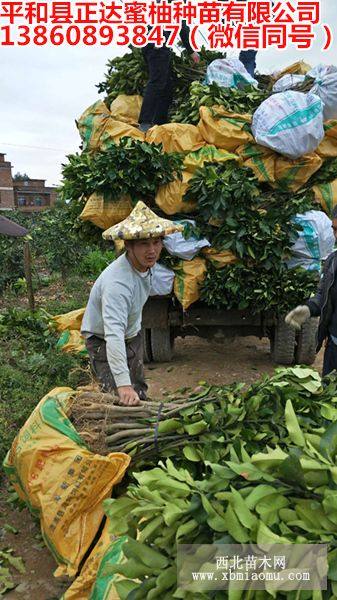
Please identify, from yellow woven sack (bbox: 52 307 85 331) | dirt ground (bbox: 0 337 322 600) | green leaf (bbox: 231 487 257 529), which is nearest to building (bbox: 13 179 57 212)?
yellow woven sack (bbox: 52 307 85 331)

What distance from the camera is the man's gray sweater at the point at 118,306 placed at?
2730 mm

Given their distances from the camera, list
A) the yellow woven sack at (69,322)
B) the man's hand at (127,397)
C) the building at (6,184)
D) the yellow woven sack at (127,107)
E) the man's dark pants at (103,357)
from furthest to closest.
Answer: the building at (6,184) → the yellow woven sack at (69,322) → the yellow woven sack at (127,107) → the man's dark pants at (103,357) → the man's hand at (127,397)

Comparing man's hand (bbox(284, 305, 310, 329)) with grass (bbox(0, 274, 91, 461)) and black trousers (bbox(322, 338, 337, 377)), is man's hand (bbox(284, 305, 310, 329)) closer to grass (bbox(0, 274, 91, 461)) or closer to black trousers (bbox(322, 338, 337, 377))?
black trousers (bbox(322, 338, 337, 377))

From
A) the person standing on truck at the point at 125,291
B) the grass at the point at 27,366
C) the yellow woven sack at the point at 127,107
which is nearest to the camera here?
the person standing on truck at the point at 125,291

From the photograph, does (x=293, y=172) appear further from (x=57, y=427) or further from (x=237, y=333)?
(x=57, y=427)

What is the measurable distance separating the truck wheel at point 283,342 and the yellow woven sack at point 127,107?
245cm

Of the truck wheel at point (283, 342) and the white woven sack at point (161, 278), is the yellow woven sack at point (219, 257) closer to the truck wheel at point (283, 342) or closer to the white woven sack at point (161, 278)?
the white woven sack at point (161, 278)

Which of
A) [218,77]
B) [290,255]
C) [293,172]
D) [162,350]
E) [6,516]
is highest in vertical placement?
[218,77]

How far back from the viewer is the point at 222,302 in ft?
14.3

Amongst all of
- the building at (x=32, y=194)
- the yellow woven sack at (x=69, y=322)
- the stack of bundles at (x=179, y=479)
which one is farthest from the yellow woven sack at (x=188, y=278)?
the building at (x=32, y=194)

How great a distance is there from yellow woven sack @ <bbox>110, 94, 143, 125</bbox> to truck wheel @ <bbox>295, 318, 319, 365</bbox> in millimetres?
2594

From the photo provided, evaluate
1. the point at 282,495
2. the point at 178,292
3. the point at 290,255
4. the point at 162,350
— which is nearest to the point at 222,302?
the point at 178,292

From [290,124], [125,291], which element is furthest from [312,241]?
[125,291]

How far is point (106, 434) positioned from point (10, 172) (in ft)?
91.0
